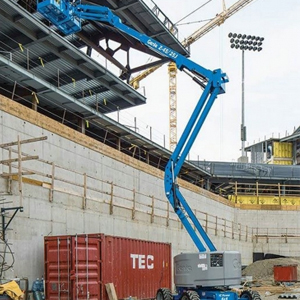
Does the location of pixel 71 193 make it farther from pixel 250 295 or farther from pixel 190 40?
pixel 190 40

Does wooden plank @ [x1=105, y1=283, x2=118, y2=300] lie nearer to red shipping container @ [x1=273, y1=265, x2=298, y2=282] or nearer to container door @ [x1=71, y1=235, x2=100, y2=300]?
container door @ [x1=71, y1=235, x2=100, y2=300]

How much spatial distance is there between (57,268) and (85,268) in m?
0.86

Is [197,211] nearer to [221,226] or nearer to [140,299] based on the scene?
[221,226]

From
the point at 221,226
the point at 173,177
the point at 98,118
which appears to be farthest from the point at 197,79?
the point at 221,226

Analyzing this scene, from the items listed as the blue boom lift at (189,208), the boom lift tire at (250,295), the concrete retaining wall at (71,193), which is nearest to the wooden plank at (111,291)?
the blue boom lift at (189,208)

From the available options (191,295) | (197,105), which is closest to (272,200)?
(197,105)

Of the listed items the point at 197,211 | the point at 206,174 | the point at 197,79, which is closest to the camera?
the point at 197,79

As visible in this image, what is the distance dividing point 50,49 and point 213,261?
15964 mm

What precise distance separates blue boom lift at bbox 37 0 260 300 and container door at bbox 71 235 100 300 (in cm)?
248

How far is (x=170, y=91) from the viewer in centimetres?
8169

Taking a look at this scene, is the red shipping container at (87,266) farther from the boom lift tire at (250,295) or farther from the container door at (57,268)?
the boom lift tire at (250,295)

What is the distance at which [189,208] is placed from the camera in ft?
65.3

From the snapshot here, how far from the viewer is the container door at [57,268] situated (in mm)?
16828

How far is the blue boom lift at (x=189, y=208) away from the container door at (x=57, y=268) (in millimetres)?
3375
